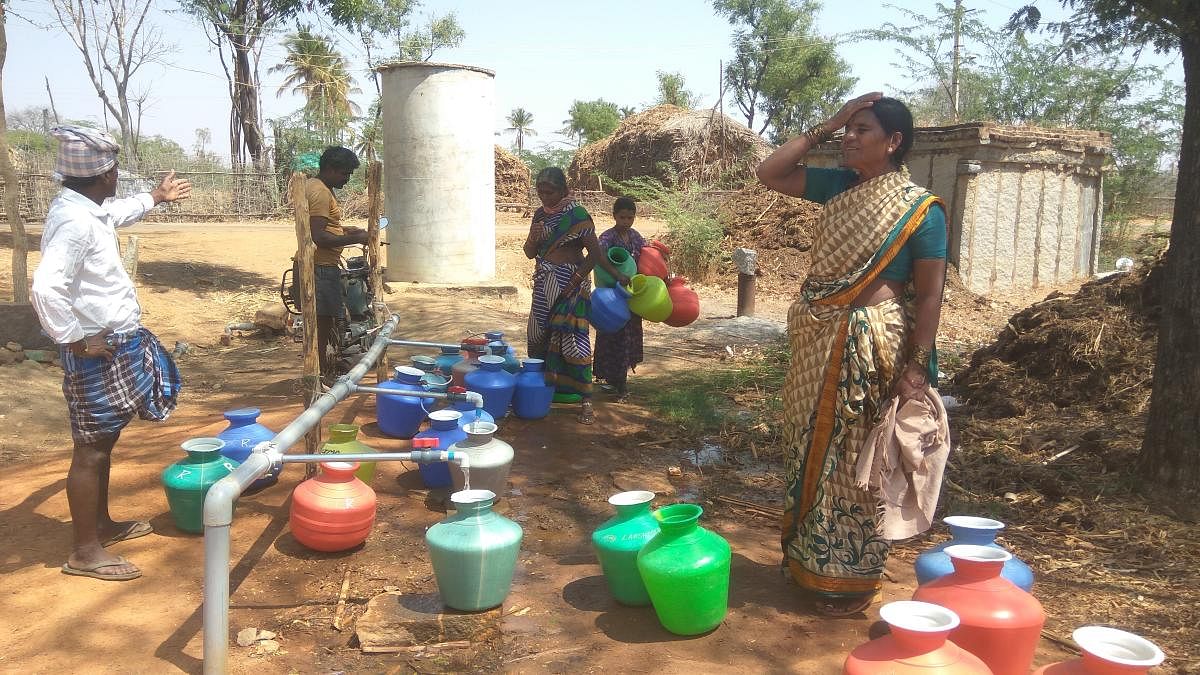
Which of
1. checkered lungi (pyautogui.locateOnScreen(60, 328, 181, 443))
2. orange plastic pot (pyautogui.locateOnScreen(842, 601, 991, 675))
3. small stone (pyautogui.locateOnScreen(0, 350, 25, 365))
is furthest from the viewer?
small stone (pyautogui.locateOnScreen(0, 350, 25, 365))

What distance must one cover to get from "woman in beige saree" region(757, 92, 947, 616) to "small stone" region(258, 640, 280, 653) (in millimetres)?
1719

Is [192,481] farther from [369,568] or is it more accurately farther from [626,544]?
[626,544]

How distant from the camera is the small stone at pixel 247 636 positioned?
2703 millimetres

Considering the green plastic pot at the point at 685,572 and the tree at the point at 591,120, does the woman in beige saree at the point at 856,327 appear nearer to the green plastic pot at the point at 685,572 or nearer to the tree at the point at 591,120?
the green plastic pot at the point at 685,572

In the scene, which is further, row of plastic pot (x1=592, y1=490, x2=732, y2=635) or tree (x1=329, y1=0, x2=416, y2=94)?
tree (x1=329, y1=0, x2=416, y2=94)

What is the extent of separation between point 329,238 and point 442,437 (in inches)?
74.9

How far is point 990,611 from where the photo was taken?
2.12 m

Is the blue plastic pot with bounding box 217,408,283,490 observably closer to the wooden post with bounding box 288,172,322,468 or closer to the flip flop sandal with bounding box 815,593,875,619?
the wooden post with bounding box 288,172,322,468

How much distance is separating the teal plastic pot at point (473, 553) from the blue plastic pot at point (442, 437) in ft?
2.66

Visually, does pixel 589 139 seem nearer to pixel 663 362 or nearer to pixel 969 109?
pixel 969 109

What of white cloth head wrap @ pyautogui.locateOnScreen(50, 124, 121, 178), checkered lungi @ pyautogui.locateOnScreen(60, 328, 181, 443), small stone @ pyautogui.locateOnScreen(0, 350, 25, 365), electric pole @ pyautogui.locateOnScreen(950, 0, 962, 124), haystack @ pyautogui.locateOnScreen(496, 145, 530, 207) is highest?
electric pole @ pyautogui.locateOnScreen(950, 0, 962, 124)

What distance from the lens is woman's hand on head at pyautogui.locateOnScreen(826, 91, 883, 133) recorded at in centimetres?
271

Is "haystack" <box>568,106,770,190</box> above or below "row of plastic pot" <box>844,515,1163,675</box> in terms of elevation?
above

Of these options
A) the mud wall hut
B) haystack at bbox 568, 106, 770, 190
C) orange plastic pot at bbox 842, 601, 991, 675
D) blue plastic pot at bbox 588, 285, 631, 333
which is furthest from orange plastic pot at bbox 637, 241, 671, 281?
haystack at bbox 568, 106, 770, 190
